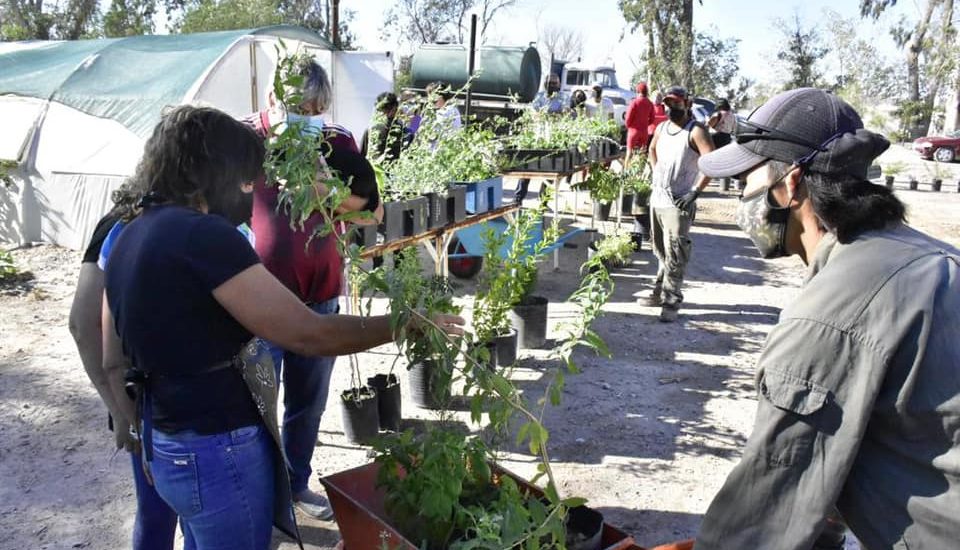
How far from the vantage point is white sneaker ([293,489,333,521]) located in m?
3.40

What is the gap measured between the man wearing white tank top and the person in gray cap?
4.53 meters

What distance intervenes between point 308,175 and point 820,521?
49.9 inches

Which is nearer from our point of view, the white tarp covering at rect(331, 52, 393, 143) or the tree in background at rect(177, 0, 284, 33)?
the white tarp covering at rect(331, 52, 393, 143)

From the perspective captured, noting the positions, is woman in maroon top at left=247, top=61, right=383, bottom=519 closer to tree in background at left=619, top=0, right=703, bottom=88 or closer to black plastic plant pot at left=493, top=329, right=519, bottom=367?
black plastic plant pot at left=493, top=329, right=519, bottom=367

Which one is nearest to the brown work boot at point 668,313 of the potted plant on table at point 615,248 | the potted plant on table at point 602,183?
the potted plant on table at point 615,248

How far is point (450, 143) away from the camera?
5.55 m

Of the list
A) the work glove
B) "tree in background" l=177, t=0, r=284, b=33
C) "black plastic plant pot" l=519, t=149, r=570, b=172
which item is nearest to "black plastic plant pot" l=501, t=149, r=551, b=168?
"black plastic plant pot" l=519, t=149, r=570, b=172

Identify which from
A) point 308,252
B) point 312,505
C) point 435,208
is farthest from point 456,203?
point 312,505

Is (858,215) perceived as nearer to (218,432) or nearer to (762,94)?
(218,432)

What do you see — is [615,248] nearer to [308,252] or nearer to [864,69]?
[308,252]

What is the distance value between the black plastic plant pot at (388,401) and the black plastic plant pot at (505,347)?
3.38 ft

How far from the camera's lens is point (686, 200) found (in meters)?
5.98

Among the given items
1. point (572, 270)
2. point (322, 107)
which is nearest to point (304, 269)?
point (322, 107)

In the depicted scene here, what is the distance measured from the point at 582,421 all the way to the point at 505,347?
85cm
